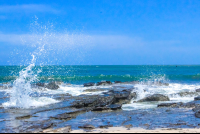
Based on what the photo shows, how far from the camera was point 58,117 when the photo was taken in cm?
898

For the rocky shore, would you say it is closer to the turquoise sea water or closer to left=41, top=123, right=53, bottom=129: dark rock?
left=41, top=123, right=53, bottom=129: dark rock

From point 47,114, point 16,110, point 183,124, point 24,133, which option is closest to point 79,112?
point 47,114

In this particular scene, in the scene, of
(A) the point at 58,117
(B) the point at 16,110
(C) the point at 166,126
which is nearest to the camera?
(C) the point at 166,126

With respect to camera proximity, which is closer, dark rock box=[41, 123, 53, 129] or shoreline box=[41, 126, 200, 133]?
shoreline box=[41, 126, 200, 133]

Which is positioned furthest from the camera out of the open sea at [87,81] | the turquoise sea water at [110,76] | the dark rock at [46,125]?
the turquoise sea water at [110,76]

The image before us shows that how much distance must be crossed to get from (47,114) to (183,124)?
5313mm

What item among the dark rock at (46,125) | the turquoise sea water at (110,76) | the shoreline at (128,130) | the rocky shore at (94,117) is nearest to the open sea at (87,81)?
the turquoise sea water at (110,76)

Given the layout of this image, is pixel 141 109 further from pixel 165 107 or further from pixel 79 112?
pixel 79 112

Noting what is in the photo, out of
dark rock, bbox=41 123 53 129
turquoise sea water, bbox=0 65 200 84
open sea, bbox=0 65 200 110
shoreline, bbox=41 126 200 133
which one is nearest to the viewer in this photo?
shoreline, bbox=41 126 200 133

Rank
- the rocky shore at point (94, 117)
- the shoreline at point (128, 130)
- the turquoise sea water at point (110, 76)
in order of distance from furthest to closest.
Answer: the turquoise sea water at point (110, 76), the rocky shore at point (94, 117), the shoreline at point (128, 130)

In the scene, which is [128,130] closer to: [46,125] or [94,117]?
[94,117]

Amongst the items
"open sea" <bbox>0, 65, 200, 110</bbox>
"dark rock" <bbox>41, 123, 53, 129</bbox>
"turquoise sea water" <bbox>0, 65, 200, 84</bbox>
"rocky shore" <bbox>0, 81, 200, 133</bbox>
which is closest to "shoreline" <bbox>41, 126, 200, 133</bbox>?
"rocky shore" <bbox>0, 81, 200, 133</bbox>

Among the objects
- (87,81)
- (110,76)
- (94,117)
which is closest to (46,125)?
(94,117)

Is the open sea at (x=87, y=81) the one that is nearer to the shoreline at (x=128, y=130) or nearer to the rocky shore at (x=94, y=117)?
the rocky shore at (x=94, y=117)
